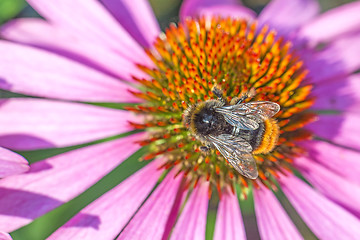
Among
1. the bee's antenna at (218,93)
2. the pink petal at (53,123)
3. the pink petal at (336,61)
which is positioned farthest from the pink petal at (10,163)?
the pink petal at (336,61)

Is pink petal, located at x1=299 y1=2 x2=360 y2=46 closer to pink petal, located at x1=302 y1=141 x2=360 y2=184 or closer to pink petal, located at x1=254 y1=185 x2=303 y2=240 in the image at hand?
pink petal, located at x1=302 y1=141 x2=360 y2=184

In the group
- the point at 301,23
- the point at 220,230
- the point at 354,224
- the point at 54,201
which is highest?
the point at 301,23

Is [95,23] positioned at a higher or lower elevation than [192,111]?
higher

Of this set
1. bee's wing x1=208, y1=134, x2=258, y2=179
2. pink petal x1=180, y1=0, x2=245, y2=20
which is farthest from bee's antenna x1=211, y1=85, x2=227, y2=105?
pink petal x1=180, y1=0, x2=245, y2=20

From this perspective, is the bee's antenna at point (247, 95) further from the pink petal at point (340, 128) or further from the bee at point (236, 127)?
the pink petal at point (340, 128)

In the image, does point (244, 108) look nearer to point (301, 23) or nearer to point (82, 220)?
point (82, 220)

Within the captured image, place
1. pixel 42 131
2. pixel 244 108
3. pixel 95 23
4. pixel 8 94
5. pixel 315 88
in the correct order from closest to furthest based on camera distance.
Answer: pixel 244 108 → pixel 42 131 → pixel 95 23 → pixel 315 88 → pixel 8 94

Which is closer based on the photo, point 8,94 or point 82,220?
point 82,220

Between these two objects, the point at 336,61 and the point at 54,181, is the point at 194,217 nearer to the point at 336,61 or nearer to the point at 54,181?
the point at 54,181

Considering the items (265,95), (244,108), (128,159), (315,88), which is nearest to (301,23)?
(315,88)
